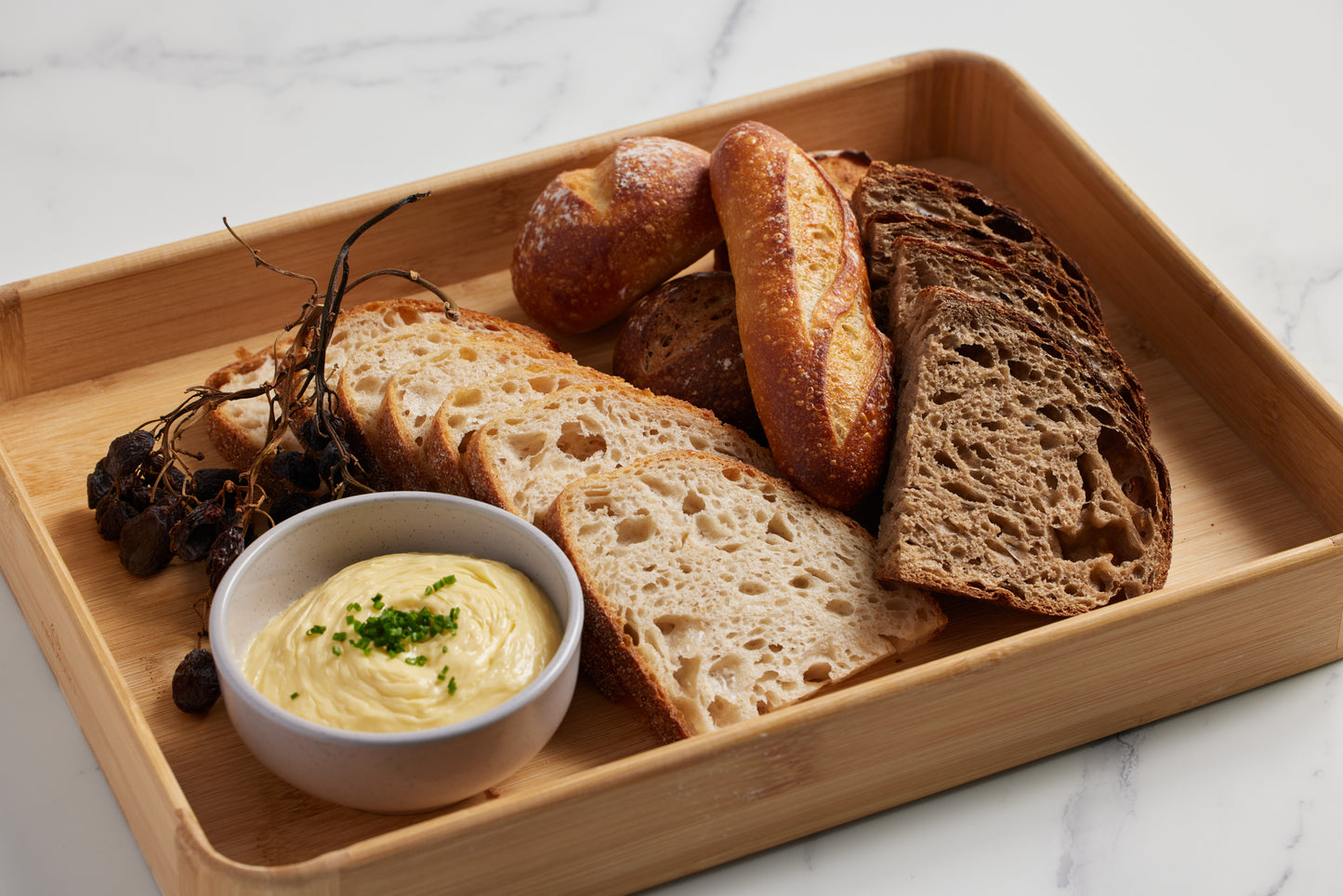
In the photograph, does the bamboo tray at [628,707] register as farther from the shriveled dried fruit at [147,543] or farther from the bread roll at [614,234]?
the bread roll at [614,234]

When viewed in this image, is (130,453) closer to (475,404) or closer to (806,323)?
(475,404)

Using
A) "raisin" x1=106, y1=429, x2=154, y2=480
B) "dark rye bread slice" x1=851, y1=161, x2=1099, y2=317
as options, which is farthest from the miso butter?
"dark rye bread slice" x1=851, y1=161, x2=1099, y2=317

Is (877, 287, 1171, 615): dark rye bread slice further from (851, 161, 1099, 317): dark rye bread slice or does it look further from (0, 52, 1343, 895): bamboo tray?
(851, 161, 1099, 317): dark rye bread slice

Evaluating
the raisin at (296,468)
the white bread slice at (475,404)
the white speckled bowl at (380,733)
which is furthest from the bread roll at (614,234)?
the white speckled bowl at (380,733)

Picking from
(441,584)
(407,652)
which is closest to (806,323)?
(441,584)

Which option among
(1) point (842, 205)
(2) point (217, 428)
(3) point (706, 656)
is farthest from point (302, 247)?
(3) point (706, 656)

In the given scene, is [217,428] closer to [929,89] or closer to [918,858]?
[918,858]
